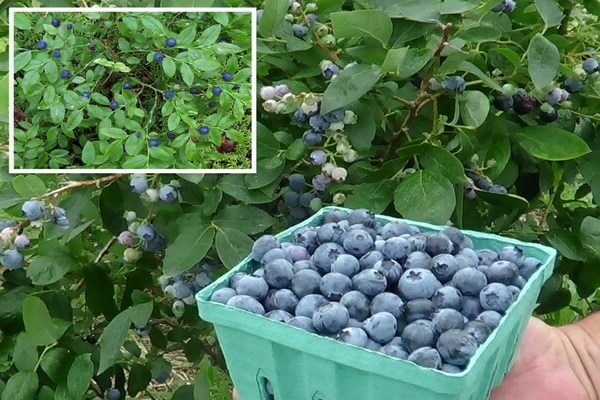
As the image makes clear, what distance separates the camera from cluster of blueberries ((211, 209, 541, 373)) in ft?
1.95

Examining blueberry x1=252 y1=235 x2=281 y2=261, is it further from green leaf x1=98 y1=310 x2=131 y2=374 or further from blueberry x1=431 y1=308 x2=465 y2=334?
green leaf x1=98 y1=310 x2=131 y2=374

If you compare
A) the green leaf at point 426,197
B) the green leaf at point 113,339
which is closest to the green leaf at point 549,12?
the green leaf at point 426,197

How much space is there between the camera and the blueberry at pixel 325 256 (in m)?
0.68

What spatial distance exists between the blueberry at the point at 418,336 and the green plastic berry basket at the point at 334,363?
2cm

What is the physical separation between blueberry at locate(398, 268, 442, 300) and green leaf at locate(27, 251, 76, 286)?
1.92ft

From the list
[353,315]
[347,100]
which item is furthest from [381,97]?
[353,315]

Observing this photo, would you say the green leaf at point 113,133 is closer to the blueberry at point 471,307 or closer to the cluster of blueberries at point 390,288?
the cluster of blueberries at point 390,288

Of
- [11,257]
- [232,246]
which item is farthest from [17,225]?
[232,246]


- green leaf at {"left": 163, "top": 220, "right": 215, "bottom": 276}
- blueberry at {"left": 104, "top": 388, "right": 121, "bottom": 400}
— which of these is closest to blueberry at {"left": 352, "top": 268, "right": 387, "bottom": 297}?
green leaf at {"left": 163, "top": 220, "right": 215, "bottom": 276}

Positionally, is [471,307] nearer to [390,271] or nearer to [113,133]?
[390,271]

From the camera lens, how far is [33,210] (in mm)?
933

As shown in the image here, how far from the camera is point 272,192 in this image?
96cm

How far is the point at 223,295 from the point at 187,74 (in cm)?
32

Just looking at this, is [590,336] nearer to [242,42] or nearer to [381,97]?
[381,97]
